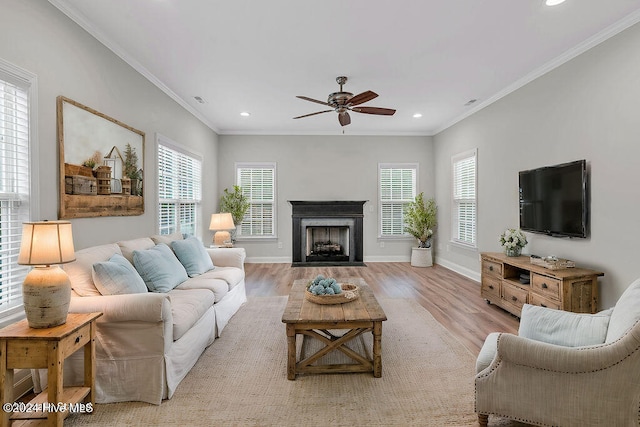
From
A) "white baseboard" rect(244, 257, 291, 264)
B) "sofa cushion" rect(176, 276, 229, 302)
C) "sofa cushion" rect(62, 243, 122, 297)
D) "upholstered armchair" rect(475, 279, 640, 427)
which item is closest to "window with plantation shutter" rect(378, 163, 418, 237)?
"white baseboard" rect(244, 257, 291, 264)

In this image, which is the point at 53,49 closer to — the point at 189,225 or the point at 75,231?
the point at 75,231

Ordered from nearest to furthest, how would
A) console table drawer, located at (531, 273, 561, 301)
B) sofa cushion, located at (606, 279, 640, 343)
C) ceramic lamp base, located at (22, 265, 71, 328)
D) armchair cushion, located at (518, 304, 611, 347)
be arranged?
sofa cushion, located at (606, 279, 640, 343) → armchair cushion, located at (518, 304, 611, 347) → ceramic lamp base, located at (22, 265, 71, 328) → console table drawer, located at (531, 273, 561, 301)

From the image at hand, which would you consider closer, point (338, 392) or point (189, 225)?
point (338, 392)

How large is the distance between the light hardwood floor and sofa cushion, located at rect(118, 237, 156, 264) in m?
1.78

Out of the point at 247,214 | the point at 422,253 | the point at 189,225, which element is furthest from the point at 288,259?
the point at 422,253

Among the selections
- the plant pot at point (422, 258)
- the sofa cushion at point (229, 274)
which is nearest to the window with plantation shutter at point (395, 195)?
the plant pot at point (422, 258)

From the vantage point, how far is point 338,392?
2.29m

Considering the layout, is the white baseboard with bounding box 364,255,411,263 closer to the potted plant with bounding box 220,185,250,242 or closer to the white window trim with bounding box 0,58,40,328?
the potted plant with bounding box 220,185,250,242

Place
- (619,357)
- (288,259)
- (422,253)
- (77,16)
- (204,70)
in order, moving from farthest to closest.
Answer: (288,259) < (422,253) < (204,70) < (77,16) < (619,357)

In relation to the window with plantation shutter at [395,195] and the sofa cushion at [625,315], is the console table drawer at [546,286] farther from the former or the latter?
the window with plantation shutter at [395,195]

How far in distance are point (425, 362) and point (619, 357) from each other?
1.39 meters

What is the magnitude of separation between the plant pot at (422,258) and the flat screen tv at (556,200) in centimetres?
267

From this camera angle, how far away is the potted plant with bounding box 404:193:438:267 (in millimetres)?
6824

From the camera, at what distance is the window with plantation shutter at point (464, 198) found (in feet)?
18.7
